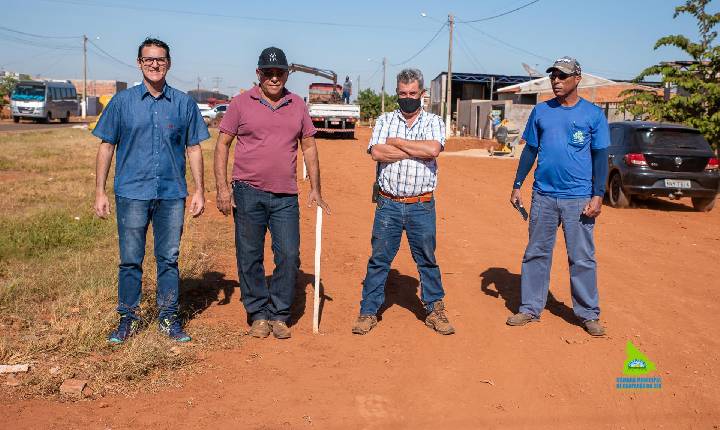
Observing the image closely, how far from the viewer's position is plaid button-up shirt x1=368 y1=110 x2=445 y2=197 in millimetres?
5145

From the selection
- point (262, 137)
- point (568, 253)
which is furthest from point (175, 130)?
point (568, 253)

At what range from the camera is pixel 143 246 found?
4930 mm

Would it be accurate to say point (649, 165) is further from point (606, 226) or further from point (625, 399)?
point (625, 399)

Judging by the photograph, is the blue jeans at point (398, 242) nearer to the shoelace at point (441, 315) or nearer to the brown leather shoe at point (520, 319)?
the shoelace at point (441, 315)

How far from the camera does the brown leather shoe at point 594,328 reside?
5.39 metres

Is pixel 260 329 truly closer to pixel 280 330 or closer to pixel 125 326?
pixel 280 330

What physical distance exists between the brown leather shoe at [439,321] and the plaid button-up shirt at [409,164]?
914mm

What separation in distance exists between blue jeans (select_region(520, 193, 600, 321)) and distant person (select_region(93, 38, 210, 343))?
2600mm

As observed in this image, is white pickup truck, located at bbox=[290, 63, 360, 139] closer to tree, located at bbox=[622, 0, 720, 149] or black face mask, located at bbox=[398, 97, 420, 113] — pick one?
tree, located at bbox=[622, 0, 720, 149]

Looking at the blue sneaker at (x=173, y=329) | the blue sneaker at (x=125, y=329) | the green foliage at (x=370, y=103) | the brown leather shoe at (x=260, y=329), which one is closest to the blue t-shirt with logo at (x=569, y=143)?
the brown leather shoe at (x=260, y=329)

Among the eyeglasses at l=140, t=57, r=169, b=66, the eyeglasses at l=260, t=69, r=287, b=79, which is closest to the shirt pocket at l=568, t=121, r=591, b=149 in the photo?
the eyeglasses at l=260, t=69, r=287, b=79

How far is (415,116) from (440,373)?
185 centimetres

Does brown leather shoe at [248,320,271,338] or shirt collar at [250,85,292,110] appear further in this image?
brown leather shoe at [248,320,271,338]

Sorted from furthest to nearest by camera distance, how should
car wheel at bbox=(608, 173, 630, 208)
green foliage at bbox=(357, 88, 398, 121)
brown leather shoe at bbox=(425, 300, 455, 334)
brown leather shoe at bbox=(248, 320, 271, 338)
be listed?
green foliage at bbox=(357, 88, 398, 121), car wheel at bbox=(608, 173, 630, 208), brown leather shoe at bbox=(425, 300, 455, 334), brown leather shoe at bbox=(248, 320, 271, 338)
